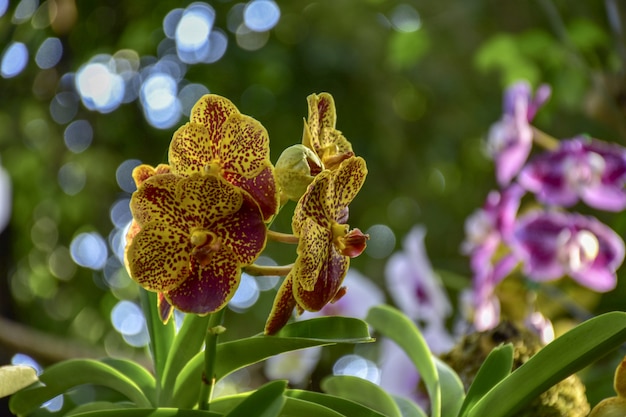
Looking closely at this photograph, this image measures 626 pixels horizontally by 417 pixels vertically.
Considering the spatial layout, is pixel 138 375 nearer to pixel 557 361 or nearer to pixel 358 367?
pixel 557 361

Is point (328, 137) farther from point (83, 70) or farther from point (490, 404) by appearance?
point (83, 70)

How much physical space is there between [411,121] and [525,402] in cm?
182

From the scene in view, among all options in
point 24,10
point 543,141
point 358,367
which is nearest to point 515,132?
point 543,141

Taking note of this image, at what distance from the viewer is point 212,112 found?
0.38 meters

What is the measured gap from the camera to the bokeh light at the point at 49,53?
1.83m

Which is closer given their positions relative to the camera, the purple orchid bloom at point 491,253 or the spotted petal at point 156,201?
the spotted petal at point 156,201

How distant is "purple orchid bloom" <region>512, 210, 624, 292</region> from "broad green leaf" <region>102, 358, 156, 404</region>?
40 centimetres

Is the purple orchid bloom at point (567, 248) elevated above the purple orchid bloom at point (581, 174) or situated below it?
below

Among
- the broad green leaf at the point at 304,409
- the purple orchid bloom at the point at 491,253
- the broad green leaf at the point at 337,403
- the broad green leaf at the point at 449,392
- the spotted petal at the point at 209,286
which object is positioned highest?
the spotted petal at the point at 209,286

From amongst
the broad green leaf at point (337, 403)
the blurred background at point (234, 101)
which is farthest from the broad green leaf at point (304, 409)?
the blurred background at point (234, 101)

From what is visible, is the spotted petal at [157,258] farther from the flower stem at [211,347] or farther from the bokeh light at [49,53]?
the bokeh light at [49,53]

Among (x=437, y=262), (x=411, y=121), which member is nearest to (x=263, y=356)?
(x=437, y=262)

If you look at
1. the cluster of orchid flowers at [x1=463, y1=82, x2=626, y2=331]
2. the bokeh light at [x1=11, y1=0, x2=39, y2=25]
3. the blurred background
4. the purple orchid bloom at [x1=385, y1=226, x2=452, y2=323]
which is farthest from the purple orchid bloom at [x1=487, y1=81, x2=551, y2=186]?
the bokeh light at [x1=11, y1=0, x2=39, y2=25]

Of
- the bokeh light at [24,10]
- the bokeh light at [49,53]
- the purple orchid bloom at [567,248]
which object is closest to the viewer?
the purple orchid bloom at [567,248]
